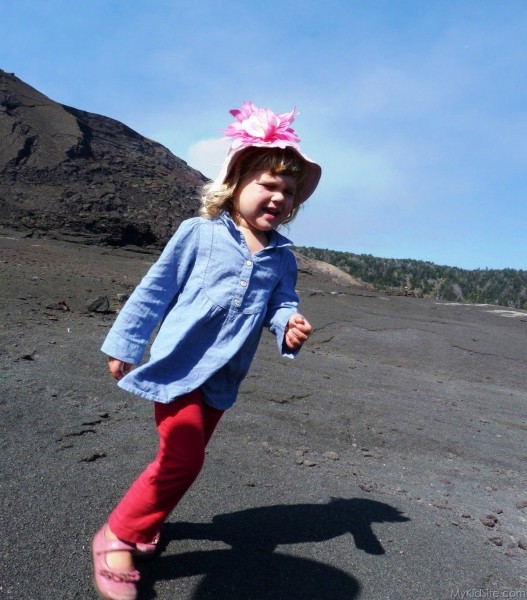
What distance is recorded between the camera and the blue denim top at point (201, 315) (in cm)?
204

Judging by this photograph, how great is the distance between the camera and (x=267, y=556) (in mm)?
2092

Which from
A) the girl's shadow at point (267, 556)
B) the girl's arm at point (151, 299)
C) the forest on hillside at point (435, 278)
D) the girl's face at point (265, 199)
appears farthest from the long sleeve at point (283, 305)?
the forest on hillside at point (435, 278)

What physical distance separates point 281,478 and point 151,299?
1.10 meters

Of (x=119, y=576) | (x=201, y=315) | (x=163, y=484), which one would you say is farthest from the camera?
(x=201, y=315)

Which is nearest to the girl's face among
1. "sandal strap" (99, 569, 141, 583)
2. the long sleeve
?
the long sleeve

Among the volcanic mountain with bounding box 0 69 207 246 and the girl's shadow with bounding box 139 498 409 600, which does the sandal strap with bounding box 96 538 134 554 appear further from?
the volcanic mountain with bounding box 0 69 207 246

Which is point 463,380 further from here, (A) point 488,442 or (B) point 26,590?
(B) point 26,590

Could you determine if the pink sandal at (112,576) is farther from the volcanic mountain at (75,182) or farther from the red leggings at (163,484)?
the volcanic mountain at (75,182)

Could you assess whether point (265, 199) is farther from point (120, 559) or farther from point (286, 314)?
point (120, 559)

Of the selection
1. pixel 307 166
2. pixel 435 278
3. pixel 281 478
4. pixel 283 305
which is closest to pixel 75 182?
pixel 435 278

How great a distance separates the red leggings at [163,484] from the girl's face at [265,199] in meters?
0.77

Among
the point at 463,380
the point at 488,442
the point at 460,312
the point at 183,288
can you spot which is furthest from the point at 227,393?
the point at 460,312

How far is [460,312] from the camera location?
10.5m

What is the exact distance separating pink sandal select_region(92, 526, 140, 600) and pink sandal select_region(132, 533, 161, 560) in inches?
1.1
